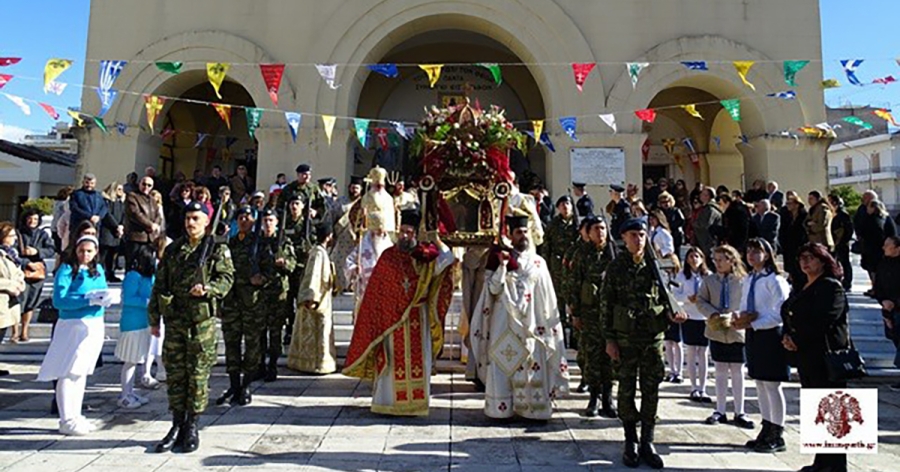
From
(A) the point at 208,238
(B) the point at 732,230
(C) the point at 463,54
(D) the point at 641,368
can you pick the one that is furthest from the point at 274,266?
(C) the point at 463,54

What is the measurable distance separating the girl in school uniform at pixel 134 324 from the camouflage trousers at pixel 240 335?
867 millimetres

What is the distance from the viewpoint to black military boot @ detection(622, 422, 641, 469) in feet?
14.3

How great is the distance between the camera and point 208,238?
→ 482cm

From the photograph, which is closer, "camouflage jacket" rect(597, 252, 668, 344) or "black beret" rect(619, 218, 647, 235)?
"camouflage jacket" rect(597, 252, 668, 344)

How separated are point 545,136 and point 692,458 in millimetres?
10500

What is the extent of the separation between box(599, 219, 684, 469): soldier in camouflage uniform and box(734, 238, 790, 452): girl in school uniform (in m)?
1.02

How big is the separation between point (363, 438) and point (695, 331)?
13.1 feet

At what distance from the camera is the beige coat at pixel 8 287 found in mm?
6203

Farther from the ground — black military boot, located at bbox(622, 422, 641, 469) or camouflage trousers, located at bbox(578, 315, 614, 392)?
camouflage trousers, located at bbox(578, 315, 614, 392)

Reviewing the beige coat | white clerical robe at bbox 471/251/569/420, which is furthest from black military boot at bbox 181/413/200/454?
the beige coat

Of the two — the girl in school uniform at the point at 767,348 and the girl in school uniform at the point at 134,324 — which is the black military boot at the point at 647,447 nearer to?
the girl in school uniform at the point at 767,348

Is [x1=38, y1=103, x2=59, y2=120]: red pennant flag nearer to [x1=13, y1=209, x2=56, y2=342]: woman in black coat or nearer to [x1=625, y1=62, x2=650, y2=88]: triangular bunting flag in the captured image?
[x1=13, y1=209, x2=56, y2=342]: woman in black coat

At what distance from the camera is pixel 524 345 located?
535cm

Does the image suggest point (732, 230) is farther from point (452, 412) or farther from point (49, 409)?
point (49, 409)
